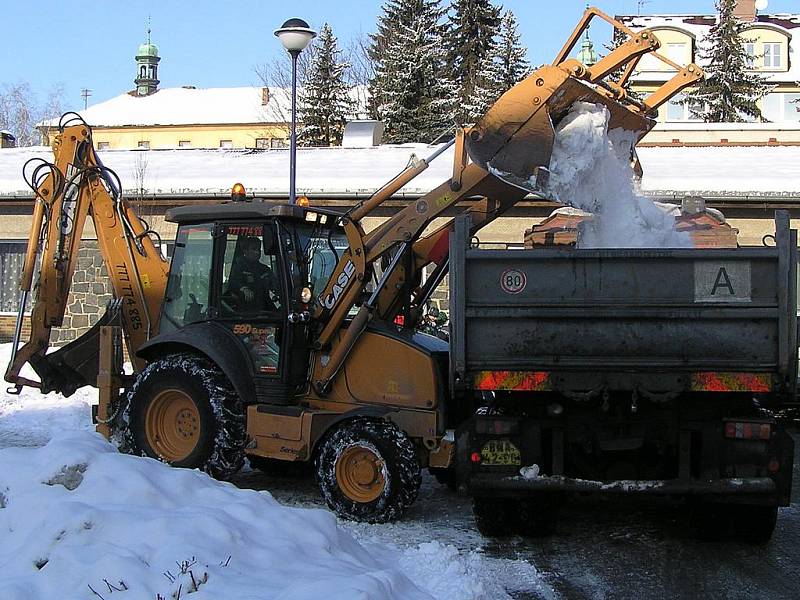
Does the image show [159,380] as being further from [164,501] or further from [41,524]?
[41,524]

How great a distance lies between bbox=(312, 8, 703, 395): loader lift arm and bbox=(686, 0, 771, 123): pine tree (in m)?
38.4

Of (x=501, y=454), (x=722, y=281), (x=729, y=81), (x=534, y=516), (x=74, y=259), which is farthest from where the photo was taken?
(x=729, y=81)

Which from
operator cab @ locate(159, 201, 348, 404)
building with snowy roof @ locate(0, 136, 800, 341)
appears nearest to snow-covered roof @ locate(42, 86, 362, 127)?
building with snowy roof @ locate(0, 136, 800, 341)

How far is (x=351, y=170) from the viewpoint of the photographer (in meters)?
20.7

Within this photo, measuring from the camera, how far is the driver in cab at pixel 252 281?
800 cm

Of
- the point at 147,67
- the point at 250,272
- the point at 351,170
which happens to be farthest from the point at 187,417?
the point at 147,67

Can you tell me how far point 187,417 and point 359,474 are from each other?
1.68 m

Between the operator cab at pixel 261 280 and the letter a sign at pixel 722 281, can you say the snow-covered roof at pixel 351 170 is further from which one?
the letter a sign at pixel 722 281

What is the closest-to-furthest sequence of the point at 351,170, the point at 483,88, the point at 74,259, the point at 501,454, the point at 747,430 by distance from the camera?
the point at 747,430
the point at 501,454
the point at 74,259
the point at 351,170
the point at 483,88

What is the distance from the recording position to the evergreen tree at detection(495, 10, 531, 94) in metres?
39.2

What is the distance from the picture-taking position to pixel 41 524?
4883mm

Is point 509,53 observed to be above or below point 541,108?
above

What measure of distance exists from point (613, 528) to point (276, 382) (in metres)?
2.83

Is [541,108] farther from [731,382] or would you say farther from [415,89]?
[415,89]
